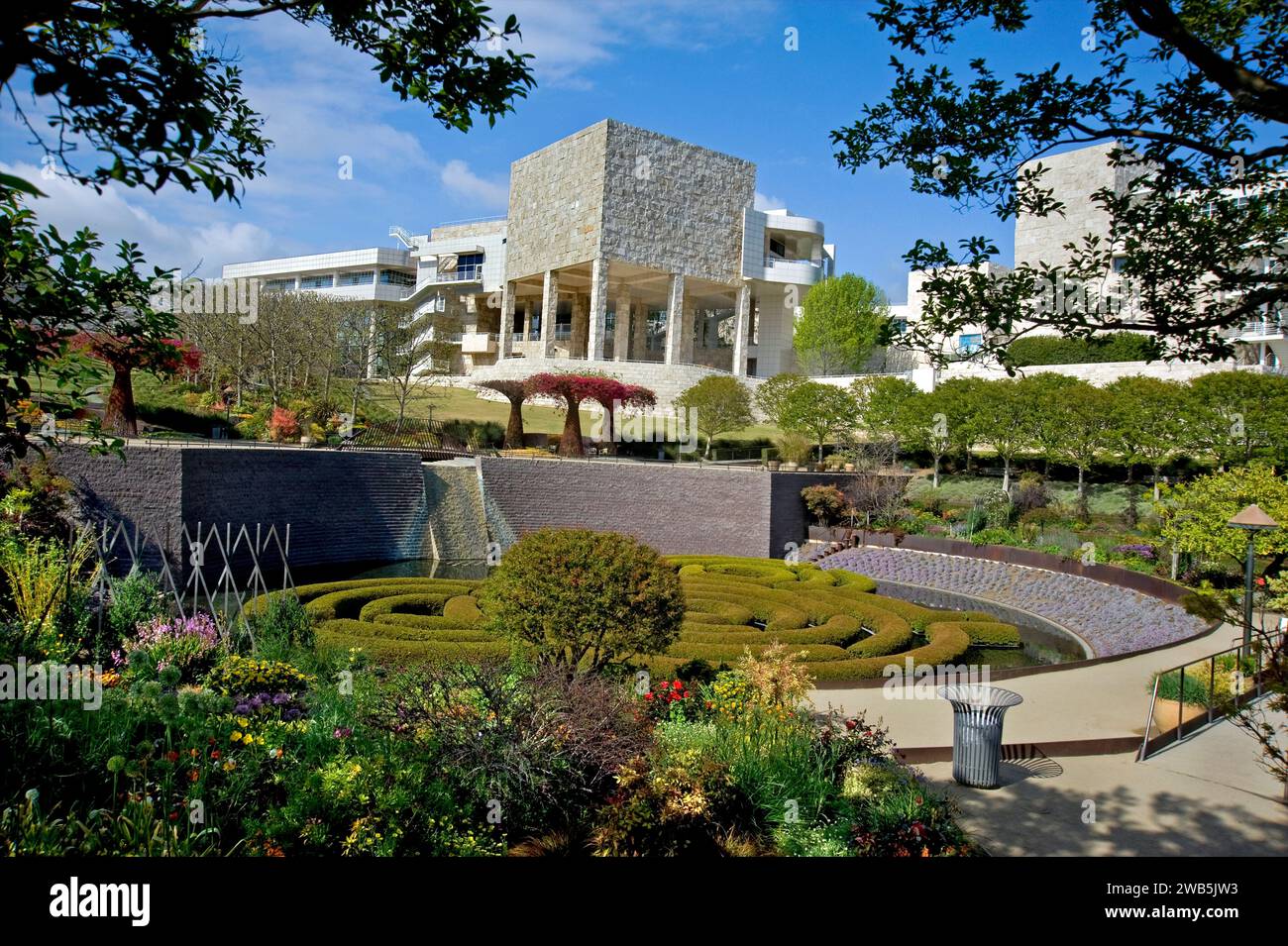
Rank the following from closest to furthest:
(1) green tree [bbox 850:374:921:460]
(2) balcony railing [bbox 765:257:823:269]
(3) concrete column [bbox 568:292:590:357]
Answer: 1. (1) green tree [bbox 850:374:921:460]
2. (2) balcony railing [bbox 765:257:823:269]
3. (3) concrete column [bbox 568:292:590:357]

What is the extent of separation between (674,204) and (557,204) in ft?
23.0

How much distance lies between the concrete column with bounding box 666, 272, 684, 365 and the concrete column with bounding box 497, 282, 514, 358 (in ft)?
37.5

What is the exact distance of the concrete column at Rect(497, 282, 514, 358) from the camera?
54.2 meters

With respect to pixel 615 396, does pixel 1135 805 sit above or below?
below

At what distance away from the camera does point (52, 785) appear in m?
4.95

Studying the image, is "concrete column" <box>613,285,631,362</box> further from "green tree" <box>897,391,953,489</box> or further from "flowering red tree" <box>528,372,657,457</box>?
"green tree" <box>897,391,953,489</box>

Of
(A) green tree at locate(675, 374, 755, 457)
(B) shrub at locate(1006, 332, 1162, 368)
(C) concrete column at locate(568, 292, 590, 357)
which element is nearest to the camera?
(B) shrub at locate(1006, 332, 1162, 368)

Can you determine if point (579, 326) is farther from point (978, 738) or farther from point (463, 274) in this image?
point (978, 738)

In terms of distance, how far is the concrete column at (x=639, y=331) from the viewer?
5900 cm

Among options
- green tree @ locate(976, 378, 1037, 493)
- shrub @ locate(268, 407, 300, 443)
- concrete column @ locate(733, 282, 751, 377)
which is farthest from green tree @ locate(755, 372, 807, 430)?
shrub @ locate(268, 407, 300, 443)

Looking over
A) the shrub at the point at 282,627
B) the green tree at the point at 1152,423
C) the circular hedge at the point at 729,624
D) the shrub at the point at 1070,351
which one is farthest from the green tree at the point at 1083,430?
the shrub at the point at 282,627

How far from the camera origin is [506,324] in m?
54.6

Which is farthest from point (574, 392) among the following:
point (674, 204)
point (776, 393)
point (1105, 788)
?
point (1105, 788)
